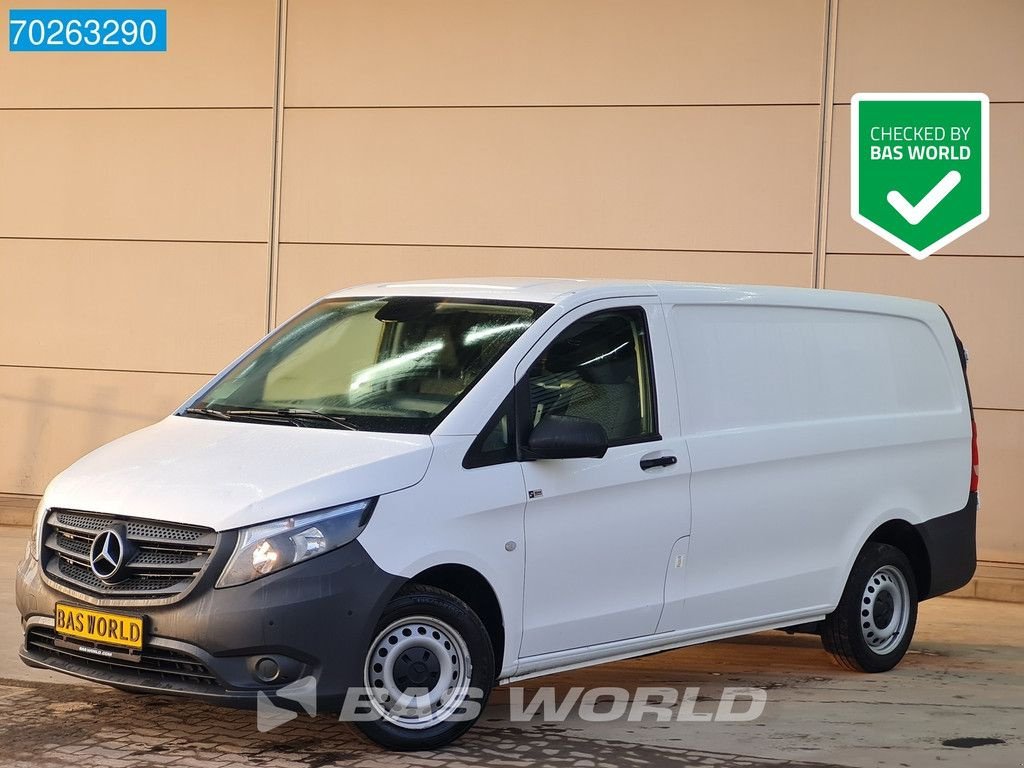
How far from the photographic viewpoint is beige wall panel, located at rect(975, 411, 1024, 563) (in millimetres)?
11266

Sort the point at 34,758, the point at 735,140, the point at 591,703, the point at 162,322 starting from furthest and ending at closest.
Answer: the point at 162,322, the point at 735,140, the point at 591,703, the point at 34,758

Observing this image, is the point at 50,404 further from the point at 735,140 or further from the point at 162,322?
the point at 735,140

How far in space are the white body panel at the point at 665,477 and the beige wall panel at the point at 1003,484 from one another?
120 inches

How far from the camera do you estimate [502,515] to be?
6.03 meters

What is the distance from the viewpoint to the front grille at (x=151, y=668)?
5.57m

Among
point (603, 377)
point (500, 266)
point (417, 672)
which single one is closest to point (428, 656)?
point (417, 672)

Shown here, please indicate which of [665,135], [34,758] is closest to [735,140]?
[665,135]

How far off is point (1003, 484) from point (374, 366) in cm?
638

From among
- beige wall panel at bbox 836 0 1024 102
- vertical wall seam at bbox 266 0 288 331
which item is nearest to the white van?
beige wall panel at bbox 836 0 1024 102

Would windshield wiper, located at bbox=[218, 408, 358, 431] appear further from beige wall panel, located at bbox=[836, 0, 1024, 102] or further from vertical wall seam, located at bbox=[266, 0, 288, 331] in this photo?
beige wall panel, located at bbox=[836, 0, 1024, 102]

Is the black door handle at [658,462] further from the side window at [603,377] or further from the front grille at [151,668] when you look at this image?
the front grille at [151,668]

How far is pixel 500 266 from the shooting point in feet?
39.9

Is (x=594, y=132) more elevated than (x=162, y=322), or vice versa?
(x=594, y=132)

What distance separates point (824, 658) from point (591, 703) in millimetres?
2036
